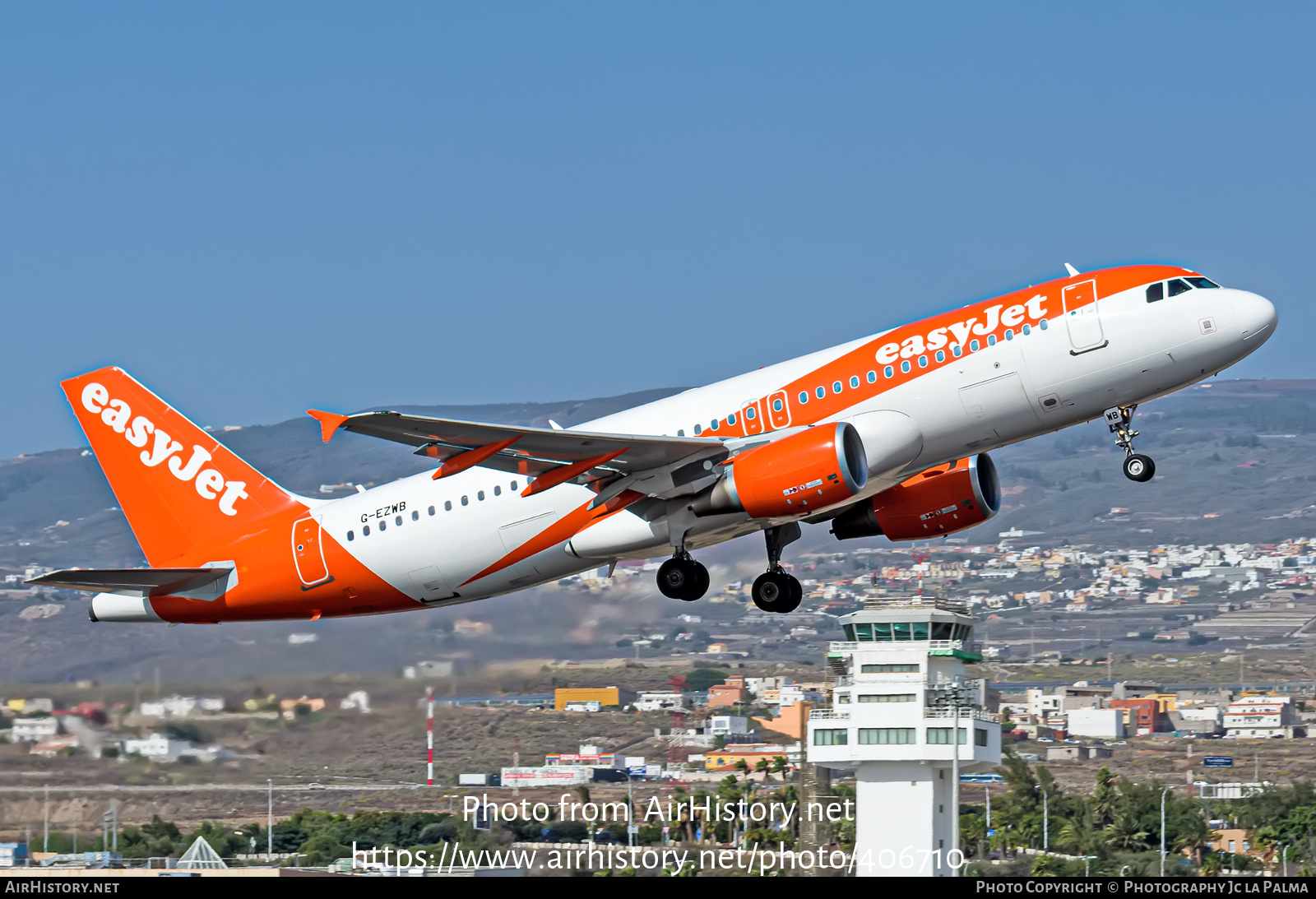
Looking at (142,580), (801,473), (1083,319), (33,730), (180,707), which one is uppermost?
(1083,319)

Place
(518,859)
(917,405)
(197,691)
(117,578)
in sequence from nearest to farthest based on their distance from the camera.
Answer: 1. (917,405)
2. (117,578)
3. (197,691)
4. (518,859)

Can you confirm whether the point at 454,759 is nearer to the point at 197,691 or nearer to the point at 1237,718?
the point at 197,691

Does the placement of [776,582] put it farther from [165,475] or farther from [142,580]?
[165,475]

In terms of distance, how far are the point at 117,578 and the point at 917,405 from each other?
16.1 m

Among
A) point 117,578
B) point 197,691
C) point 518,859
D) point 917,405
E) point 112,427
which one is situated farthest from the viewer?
point 518,859

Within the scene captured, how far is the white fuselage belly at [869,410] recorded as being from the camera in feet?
94.7

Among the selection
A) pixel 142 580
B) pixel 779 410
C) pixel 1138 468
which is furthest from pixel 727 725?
pixel 1138 468

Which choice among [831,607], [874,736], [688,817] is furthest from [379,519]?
[831,607]

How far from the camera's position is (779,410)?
3083 cm

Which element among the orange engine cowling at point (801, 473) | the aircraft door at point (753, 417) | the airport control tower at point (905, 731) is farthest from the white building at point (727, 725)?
the orange engine cowling at point (801, 473)

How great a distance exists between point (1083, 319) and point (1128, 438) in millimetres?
2566

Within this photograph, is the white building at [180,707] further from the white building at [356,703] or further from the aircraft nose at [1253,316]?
the aircraft nose at [1253,316]

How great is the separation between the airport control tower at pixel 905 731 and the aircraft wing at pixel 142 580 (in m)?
24.5

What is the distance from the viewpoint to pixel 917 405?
29547 millimetres
